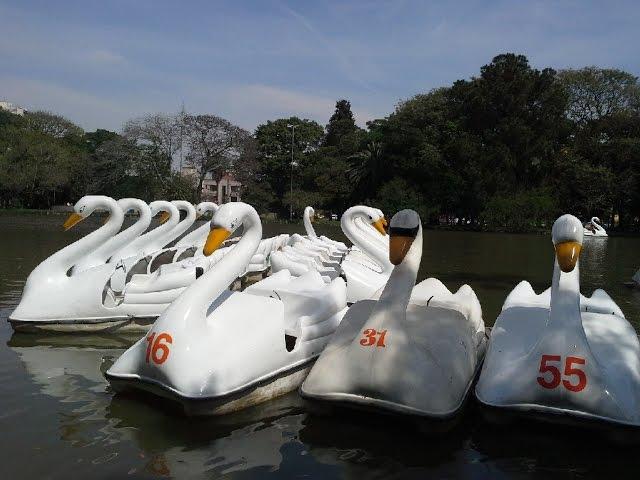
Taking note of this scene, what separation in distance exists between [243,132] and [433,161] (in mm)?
14948

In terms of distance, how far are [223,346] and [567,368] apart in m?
2.85

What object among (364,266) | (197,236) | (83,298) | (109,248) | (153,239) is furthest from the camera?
(197,236)

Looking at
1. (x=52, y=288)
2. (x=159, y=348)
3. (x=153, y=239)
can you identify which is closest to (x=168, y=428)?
Answer: (x=159, y=348)

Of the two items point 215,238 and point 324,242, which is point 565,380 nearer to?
point 215,238

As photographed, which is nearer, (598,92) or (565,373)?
(565,373)

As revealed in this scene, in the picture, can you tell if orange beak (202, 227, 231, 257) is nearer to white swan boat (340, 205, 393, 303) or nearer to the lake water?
the lake water

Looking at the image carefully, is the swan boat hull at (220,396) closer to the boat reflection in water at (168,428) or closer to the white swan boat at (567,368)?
the boat reflection in water at (168,428)

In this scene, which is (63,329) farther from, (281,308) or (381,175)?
(381,175)

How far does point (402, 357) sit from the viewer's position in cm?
515

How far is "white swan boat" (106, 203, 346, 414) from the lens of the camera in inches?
208

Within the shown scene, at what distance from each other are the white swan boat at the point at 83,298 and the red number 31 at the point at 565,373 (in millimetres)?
5294

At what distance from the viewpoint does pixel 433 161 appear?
163 feet

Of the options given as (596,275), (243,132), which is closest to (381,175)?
(243,132)

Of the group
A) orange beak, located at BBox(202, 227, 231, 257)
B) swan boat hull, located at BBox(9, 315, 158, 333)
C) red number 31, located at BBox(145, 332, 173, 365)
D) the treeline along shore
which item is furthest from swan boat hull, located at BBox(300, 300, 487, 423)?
the treeline along shore
